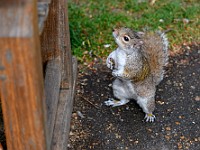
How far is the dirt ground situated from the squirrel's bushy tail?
0.71 ft

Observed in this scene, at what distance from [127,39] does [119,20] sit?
4.00ft

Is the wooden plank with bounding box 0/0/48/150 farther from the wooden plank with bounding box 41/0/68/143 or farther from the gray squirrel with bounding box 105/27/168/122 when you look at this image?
the gray squirrel with bounding box 105/27/168/122

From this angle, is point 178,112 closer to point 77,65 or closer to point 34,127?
point 77,65

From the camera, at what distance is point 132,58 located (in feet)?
9.70

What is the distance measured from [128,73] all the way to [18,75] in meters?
1.26

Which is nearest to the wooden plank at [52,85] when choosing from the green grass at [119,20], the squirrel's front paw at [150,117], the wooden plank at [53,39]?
the wooden plank at [53,39]

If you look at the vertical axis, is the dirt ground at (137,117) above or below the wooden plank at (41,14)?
below

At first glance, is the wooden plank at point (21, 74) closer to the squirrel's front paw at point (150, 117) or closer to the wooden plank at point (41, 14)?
the wooden plank at point (41, 14)

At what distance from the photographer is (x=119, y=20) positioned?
4.08 m

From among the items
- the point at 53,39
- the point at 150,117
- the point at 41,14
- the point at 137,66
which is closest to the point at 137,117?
the point at 150,117

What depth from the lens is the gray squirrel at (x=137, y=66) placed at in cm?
292

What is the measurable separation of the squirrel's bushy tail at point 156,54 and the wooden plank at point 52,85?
668mm

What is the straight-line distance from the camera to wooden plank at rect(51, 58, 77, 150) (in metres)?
2.69

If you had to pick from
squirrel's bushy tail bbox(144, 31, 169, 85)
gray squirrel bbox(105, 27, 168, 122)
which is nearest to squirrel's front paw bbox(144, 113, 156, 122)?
gray squirrel bbox(105, 27, 168, 122)
